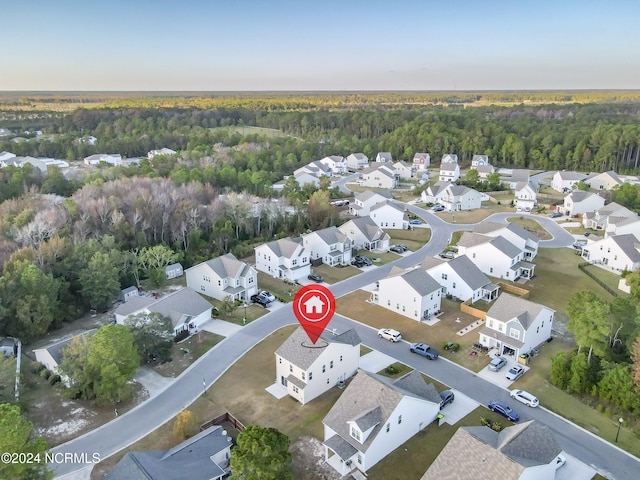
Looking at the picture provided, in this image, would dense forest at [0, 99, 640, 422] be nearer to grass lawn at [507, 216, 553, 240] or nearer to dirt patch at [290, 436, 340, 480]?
grass lawn at [507, 216, 553, 240]

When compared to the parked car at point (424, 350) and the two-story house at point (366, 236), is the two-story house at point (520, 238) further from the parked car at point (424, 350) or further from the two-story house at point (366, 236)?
the parked car at point (424, 350)

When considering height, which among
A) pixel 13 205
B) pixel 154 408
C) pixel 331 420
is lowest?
pixel 154 408

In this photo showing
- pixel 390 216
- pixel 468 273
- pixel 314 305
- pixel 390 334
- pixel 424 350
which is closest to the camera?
pixel 314 305

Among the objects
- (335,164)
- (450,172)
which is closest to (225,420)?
(450,172)

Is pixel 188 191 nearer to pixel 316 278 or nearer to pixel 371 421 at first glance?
pixel 316 278

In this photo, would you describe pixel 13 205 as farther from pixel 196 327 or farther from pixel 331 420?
pixel 331 420

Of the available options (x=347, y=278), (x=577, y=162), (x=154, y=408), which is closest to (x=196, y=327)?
(x=154, y=408)

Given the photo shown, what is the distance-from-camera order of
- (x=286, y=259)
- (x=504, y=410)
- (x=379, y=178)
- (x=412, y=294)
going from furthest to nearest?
(x=379, y=178)
(x=286, y=259)
(x=412, y=294)
(x=504, y=410)

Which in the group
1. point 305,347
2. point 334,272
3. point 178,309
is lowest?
point 334,272
